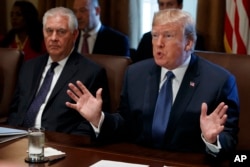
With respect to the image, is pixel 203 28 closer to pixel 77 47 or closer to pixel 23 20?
pixel 77 47

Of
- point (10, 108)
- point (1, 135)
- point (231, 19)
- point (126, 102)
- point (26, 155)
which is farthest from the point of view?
point (231, 19)

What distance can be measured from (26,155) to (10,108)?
1139 millimetres

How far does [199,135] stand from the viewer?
236 centimetres

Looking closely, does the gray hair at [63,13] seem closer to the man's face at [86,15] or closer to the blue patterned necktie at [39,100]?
the blue patterned necktie at [39,100]

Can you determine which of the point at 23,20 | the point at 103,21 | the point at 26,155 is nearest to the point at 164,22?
the point at 26,155

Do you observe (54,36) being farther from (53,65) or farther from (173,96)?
(173,96)

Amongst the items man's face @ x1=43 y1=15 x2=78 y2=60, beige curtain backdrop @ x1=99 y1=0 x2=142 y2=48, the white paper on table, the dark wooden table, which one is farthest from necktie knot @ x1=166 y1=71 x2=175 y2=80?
beige curtain backdrop @ x1=99 y1=0 x2=142 y2=48

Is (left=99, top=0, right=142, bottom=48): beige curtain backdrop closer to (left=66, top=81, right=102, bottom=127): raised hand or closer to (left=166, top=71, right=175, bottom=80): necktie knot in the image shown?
(left=166, top=71, right=175, bottom=80): necktie knot

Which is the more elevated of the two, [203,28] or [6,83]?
[203,28]

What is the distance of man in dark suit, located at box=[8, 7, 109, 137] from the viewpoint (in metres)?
2.82

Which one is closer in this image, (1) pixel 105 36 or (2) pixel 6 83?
(2) pixel 6 83

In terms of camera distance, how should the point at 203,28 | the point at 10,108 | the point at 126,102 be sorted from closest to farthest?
the point at 126,102 → the point at 10,108 → the point at 203,28

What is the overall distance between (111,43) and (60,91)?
1.06 m

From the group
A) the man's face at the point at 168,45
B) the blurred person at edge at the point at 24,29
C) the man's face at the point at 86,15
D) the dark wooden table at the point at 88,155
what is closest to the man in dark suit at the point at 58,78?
the dark wooden table at the point at 88,155
